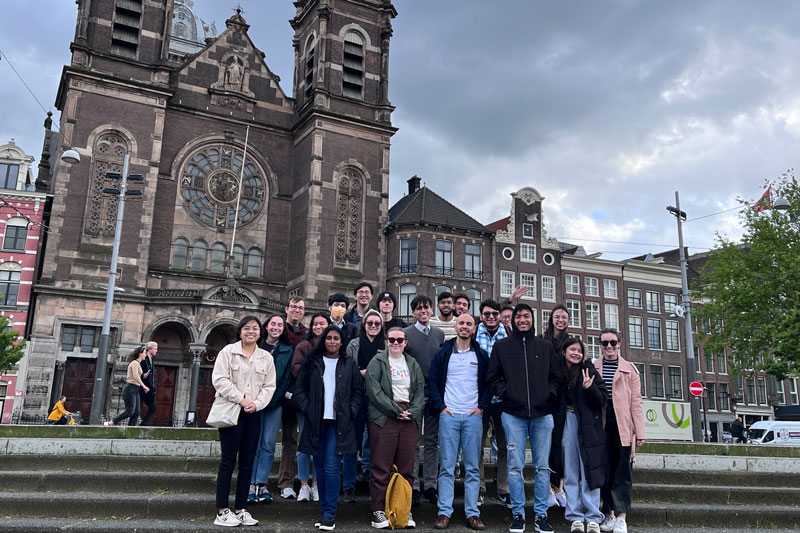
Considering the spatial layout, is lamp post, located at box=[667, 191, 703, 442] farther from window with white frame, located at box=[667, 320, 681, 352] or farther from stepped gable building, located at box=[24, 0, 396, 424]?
window with white frame, located at box=[667, 320, 681, 352]

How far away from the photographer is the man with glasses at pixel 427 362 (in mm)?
7539

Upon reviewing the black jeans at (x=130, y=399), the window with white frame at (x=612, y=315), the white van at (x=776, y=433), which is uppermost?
the window with white frame at (x=612, y=315)

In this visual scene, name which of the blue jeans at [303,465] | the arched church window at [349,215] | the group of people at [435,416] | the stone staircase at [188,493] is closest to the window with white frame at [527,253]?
the arched church window at [349,215]

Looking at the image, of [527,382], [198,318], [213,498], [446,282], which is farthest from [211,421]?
[446,282]

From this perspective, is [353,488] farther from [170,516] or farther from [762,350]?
[762,350]

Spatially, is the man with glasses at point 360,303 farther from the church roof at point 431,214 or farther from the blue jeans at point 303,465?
the church roof at point 431,214

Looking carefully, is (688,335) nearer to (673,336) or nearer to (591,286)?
(591,286)

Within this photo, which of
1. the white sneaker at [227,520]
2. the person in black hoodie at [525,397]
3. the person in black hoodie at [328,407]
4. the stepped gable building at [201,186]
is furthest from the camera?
the stepped gable building at [201,186]

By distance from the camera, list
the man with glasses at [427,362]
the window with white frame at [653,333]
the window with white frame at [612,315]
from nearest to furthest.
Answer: the man with glasses at [427,362], the window with white frame at [612,315], the window with white frame at [653,333]

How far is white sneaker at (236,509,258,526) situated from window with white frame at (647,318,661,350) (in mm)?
42618

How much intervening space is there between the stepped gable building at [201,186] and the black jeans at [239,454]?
2241 cm

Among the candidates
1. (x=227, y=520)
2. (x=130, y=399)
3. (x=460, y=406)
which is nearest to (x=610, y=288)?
(x=130, y=399)

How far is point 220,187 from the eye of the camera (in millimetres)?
33156

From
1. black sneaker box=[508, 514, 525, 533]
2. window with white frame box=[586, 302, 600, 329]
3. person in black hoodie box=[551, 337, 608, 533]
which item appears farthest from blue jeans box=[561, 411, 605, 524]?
window with white frame box=[586, 302, 600, 329]
